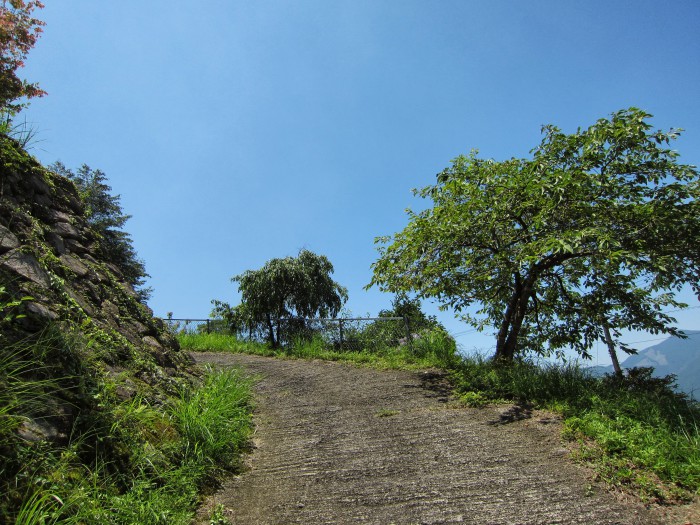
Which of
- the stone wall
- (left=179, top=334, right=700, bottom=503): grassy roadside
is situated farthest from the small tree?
(left=179, top=334, right=700, bottom=503): grassy roadside

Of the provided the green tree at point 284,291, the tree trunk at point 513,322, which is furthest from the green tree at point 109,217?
the tree trunk at point 513,322

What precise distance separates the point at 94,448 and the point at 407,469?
2904mm

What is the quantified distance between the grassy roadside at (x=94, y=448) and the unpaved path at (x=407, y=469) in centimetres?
45

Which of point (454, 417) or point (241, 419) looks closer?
point (241, 419)

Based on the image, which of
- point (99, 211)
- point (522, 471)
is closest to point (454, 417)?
point (522, 471)

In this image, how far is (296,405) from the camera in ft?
21.7

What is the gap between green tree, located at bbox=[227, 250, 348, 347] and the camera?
14.6 metres

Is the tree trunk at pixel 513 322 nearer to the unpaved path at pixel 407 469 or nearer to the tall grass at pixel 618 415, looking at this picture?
the tall grass at pixel 618 415

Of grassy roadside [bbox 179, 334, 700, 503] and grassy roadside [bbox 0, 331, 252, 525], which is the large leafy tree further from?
grassy roadside [bbox 0, 331, 252, 525]

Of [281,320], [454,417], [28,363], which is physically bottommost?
[454,417]

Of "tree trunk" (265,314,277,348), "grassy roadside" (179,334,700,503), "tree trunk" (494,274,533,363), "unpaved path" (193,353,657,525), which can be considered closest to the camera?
"unpaved path" (193,353,657,525)

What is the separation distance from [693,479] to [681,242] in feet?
13.9

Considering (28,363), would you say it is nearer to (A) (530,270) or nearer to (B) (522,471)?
(B) (522,471)

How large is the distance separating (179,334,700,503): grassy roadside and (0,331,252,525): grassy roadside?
12.7 feet
